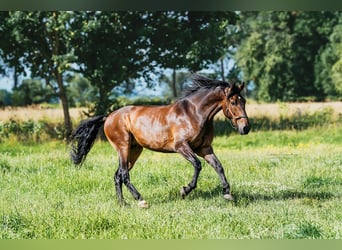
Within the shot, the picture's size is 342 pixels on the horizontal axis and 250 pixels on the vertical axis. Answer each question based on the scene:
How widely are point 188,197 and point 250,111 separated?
369cm

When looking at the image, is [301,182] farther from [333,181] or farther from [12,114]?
[12,114]

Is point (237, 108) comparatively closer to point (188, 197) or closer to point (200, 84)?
point (200, 84)

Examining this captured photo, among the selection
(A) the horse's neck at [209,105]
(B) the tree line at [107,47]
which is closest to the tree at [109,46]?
(B) the tree line at [107,47]

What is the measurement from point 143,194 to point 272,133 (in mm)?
2910

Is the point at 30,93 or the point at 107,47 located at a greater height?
the point at 107,47

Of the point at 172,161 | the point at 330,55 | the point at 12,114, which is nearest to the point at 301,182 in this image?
the point at 172,161

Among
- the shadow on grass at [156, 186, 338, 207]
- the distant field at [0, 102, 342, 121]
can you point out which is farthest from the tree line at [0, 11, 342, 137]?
the shadow on grass at [156, 186, 338, 207]

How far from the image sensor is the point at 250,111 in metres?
8.76

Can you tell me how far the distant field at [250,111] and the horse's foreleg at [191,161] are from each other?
3.75 metres

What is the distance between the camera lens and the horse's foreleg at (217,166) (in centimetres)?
494

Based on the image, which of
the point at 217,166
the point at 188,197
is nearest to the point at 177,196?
the point at 188,197

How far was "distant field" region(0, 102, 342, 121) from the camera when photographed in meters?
8.71

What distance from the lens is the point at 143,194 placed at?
18.0 feet
